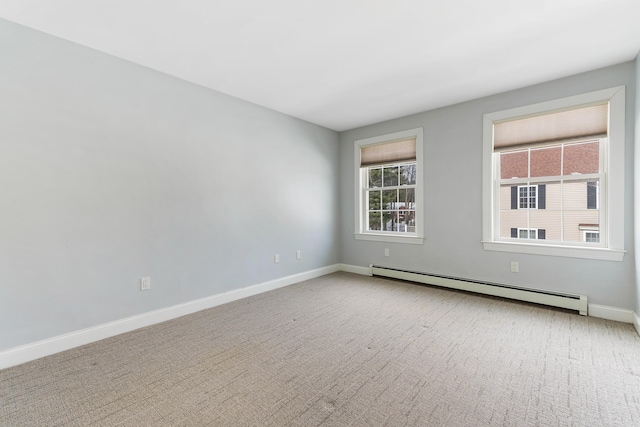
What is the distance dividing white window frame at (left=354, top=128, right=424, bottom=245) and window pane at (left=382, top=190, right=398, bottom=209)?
1.15ft

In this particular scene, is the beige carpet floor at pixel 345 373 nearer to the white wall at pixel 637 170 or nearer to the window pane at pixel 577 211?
the white wall at pixel 637 170

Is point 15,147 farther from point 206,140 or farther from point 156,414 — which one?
point 156,414

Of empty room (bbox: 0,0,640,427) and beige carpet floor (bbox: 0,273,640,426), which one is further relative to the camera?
empty room (bbox: 0,0,640,427)

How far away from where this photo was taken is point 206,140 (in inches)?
128

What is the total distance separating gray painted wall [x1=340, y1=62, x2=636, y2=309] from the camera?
279 centimetres

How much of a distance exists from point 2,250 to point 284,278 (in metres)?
2.80

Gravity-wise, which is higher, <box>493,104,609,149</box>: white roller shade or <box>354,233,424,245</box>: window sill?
<box>493,104,609,149</box>: white roller shade

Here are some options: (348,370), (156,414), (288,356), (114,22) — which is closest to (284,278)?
(288,356)

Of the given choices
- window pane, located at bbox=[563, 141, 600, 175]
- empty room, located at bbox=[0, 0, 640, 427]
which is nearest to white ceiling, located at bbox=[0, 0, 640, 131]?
empty room, located at bbox=[0, 0, 640, 427]

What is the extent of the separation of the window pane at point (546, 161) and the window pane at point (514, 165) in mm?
66

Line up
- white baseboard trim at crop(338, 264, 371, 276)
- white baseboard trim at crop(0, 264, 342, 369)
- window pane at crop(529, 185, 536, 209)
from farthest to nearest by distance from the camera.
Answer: white baseboard trim at crop(338, 264, 371, 276)
window pane at crop(529, 185, 536, 209)
white baseboard trim at crop(0, 264, 342, 369)

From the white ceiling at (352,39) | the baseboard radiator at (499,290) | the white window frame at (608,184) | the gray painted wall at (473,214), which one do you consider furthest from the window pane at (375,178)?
the white window frame at (608,184)

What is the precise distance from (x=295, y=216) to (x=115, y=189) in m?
2.28

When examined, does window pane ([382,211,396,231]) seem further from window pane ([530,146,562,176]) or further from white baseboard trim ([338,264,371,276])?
window pane ([530,146,562,176])
